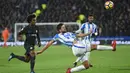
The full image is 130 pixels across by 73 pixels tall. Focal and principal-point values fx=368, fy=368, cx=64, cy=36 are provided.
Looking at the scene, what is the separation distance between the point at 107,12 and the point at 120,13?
52.2 inches

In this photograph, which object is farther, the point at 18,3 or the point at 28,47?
the point at 18,3

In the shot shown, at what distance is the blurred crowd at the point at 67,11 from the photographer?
37019mm

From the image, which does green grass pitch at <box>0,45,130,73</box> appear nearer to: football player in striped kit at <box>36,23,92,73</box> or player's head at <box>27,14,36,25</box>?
player's head at <box>27,14,36,25</box>

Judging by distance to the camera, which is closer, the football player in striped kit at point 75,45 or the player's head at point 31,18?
the football player in striped kit at point 75,45

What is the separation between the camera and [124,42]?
116 feet

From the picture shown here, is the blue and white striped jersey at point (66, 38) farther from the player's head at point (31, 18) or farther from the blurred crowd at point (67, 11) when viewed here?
the blurred crowd at point (67, 11)

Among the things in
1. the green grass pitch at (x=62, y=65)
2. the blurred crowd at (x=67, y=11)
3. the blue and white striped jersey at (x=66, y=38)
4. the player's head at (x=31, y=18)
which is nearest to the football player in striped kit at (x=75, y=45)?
the blue and white striped jersey at (x=66, y=38)

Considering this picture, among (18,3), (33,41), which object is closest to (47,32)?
(18,3)

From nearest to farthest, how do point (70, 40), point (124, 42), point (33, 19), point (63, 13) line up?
point (70, 40) < point (33, 19) < point (124, 42) < point (63, 13)

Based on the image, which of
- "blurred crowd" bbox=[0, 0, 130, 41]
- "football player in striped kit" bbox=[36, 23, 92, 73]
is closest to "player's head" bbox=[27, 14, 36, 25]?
"football player in striped kit" bbox=[36, 23, 92, 73]

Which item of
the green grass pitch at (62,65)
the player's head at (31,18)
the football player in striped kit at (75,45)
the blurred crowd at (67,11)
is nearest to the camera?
the football player in striped kit at (75,45)

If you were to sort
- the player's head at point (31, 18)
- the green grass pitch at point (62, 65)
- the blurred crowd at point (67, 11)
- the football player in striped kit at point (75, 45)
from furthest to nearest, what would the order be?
the blurred crowd at point (67, 11), the green grass pitch at point (62, 65), the player's head at point (31, 18), the football player in striped kit at point (75, 45)

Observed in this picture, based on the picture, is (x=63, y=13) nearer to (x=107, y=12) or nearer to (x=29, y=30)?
(x=107, y=12)

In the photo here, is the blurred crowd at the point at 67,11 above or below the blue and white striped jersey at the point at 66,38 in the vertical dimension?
above
